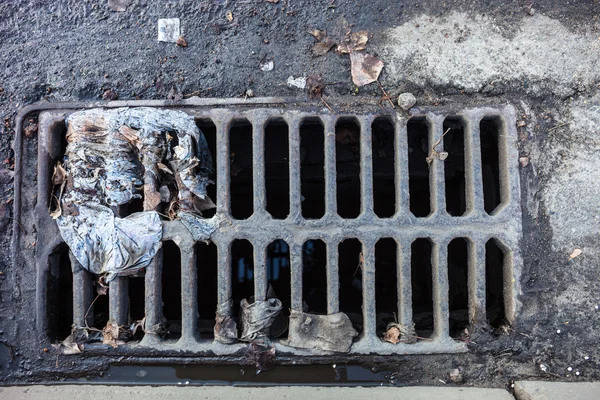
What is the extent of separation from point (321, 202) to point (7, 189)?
1.80 metres

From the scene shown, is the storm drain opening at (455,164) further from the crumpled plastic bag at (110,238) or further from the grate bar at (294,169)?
the crumpled plastic bag at (110,238)

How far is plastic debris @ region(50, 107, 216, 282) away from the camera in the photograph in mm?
1965

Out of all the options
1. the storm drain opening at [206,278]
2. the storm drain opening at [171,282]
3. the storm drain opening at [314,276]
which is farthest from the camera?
the storm drain opening at [314,276]

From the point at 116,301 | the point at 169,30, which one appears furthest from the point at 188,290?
the point at 169,30

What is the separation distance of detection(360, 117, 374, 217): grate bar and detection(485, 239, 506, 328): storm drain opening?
582 millimetres

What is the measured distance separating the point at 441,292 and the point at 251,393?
0.90 meters

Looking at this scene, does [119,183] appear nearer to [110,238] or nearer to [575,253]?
[110,238]

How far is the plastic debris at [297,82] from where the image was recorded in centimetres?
205

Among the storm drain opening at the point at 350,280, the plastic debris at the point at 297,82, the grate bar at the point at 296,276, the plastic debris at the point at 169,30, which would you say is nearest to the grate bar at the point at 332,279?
the grate bar at the point at 296,276

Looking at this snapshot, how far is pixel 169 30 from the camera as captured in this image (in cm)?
208

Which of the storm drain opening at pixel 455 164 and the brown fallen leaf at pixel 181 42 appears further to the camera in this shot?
the storm drain opening at pixel 455 164

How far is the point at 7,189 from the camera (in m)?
2.04

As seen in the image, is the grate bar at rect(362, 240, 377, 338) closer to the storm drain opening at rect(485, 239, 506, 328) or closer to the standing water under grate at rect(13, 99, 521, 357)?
the standing water under grate at rect(13, 99, 521, 357)

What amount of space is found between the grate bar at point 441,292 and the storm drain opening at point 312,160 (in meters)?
0.76
